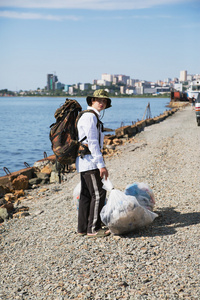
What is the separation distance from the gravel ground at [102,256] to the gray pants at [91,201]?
0.64ft

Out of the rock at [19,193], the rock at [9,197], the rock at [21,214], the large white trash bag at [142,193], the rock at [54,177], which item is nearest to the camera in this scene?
the large white trash bag at [142,193]

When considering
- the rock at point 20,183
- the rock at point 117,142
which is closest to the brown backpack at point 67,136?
the rock at point 20,183

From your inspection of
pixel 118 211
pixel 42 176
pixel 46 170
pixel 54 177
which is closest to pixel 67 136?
pixel 118 211

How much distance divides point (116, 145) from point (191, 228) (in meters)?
10.8

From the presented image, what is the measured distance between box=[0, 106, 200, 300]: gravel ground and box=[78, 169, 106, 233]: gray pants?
0.19 metres

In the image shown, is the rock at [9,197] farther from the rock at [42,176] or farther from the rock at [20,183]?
the rock at [42,176]

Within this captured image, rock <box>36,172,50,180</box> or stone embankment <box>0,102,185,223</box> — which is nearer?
stone embankment <box>0,102,185,223</box>

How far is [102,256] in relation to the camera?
4.30 metres

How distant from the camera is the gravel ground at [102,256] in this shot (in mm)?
3605

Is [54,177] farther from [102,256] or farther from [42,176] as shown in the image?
[102,256]

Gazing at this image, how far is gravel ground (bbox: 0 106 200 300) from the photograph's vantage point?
3.61m

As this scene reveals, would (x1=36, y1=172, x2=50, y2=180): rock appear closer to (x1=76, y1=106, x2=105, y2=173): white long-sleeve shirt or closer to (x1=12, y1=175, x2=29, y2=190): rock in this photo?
(x1=12, y1=175, x2=29, y2=190): rock

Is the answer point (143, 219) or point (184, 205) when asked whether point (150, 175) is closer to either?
point (184, 205)

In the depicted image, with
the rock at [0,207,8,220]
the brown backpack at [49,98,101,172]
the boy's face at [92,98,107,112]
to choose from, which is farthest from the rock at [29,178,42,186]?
the boy's face at [92,98,107,112]
